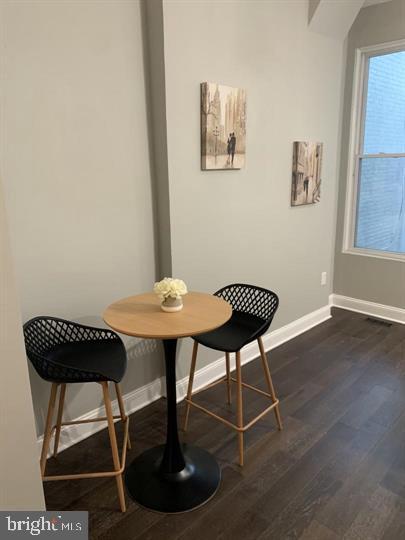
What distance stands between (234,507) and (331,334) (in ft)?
7.09

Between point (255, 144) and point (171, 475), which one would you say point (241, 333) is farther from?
point (255, 144)

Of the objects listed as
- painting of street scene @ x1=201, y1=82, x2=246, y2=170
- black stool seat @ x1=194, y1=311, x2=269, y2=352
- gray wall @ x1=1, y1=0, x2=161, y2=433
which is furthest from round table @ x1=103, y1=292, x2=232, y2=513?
painting of street scene @ x1=201, y1=82, x2=246, y2=170

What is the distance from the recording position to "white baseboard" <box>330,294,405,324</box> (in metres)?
4.00

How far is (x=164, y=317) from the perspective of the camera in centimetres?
188

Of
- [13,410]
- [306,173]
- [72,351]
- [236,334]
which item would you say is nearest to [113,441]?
[72,351]

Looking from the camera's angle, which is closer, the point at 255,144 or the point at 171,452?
the point at 171,452

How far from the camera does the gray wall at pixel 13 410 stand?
1.18 meters

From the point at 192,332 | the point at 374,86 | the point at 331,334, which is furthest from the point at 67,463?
the point at 374,86

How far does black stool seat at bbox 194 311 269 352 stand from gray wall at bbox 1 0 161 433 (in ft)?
1.88

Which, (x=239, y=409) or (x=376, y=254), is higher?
(x=376, y=254)

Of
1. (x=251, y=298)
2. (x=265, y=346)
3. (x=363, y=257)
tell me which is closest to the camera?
(x=251, y=298)

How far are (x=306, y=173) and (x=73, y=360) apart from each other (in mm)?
2401

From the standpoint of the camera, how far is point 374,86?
3.89 meters

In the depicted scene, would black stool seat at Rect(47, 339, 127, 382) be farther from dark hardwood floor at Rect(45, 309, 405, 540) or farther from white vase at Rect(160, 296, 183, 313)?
dark hardwood floor at Rect(45, 309, 405, 540)
